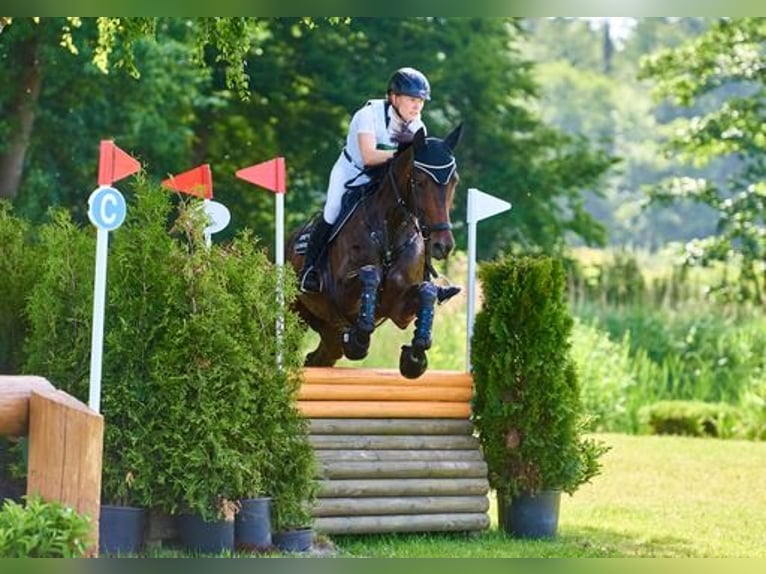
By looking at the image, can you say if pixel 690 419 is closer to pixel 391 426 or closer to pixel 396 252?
pixel 396 252

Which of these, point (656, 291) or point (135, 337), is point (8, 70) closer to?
point (656, 291)

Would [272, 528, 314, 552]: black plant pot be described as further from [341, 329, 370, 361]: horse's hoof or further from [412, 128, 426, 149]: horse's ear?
[412, 128, 426, 149]: horse's ear

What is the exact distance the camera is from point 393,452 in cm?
838

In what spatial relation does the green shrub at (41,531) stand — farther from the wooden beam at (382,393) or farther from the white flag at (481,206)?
the white flag at (481,206)

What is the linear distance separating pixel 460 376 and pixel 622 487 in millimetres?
3367

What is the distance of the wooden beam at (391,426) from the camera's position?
8.25 metres

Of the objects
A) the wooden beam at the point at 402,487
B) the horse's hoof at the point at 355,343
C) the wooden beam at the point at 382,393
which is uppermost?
the horse's hoof at the point at 355,343

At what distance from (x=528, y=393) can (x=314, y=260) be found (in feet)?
5.25

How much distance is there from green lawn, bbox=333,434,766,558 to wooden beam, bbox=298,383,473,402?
660 millimetres

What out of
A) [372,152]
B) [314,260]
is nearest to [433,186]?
[372,152]

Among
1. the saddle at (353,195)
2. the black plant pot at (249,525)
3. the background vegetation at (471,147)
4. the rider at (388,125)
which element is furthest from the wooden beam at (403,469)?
the background vegetation at (471,147)

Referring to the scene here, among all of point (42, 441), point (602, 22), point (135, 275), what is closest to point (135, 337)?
point (135, 275)

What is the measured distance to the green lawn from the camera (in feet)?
26.9

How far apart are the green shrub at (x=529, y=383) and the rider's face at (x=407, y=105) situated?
2.86ft
